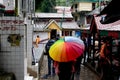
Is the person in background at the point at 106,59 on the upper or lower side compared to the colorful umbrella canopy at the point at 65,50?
lower

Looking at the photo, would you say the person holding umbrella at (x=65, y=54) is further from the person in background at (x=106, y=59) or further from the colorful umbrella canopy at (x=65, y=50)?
the person in background at (x=106, y=59)

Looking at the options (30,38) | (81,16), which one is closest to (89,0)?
(81,16)

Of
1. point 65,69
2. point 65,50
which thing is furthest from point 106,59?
point 65,50

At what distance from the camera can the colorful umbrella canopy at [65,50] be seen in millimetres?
10716

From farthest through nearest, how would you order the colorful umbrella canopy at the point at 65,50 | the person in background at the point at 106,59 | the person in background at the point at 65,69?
the person in background at the point at 106,59, the person in background at the point at 65,69, the colorful umbrella canopy at the point at 65,50

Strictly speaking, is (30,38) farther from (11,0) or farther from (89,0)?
(89,0)

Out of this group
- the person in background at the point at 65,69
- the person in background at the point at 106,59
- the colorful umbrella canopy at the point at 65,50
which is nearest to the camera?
the colorful umbrella canopy at the point at 65,50

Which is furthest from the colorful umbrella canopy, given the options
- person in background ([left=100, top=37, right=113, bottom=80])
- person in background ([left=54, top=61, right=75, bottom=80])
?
person in background ([left=100, top=37, right=113, bottom=80])

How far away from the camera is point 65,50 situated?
10750mm

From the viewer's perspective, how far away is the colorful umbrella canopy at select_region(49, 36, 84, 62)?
35.2 feet

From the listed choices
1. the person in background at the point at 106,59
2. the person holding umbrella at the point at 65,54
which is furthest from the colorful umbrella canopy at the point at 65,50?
the person in background at the point at 106,59

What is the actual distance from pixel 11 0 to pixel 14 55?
2865 millimetres

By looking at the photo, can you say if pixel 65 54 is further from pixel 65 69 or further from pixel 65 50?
pixel 65 69

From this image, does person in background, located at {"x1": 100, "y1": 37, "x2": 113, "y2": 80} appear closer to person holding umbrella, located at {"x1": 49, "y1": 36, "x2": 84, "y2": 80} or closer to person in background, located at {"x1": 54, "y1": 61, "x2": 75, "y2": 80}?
person holding umbrella, located at {"x1": 49, "y1": 36, "x2": 84, "y2": 80}
